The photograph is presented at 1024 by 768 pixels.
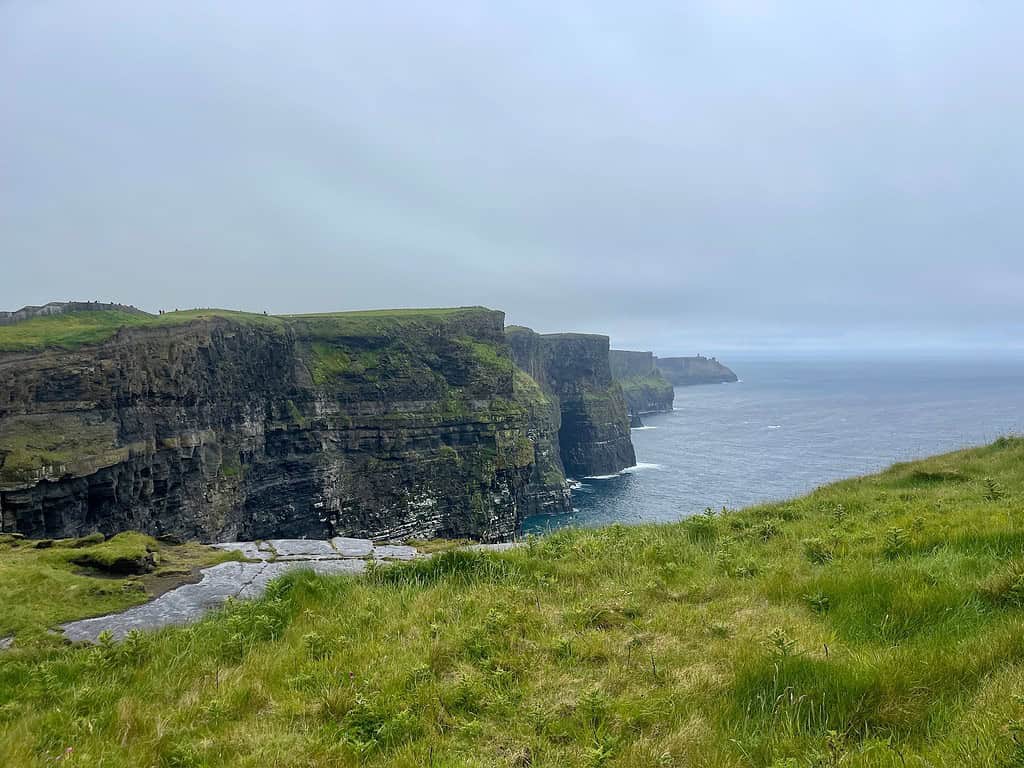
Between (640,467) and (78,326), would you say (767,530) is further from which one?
(640,467)

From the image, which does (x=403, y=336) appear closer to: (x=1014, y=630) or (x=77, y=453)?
(x=77, y=453)

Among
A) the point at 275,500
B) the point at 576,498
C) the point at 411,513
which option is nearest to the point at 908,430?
the point at 576,498

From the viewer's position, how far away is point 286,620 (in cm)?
643

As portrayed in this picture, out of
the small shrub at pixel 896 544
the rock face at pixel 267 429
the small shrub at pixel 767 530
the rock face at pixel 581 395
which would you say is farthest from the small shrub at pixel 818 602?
the rock face at pixel 581 395

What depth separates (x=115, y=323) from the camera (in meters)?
52.2

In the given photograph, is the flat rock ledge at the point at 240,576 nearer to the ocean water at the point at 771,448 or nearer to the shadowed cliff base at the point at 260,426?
the shadowed cliff base at the point at 260,426

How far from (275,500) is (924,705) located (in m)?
66.6

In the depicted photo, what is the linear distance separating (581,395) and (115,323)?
333ft

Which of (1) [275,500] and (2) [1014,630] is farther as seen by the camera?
(1) [275,500]

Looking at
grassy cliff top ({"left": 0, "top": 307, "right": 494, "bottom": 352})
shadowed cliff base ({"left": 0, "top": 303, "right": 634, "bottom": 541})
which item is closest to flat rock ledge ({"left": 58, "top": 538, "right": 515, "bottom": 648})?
shadowed cliff base ({"left": 0, "top": 303, "right": 634, "bottom": 541})

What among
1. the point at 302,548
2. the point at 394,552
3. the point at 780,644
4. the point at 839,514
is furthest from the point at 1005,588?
the point at 302,548

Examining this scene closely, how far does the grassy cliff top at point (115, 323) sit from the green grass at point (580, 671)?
47.8m

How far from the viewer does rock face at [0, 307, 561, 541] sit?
41375 millimetres

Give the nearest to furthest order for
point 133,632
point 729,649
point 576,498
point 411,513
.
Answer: point 729,649, point 133,632, point 411,513, point 576,498
